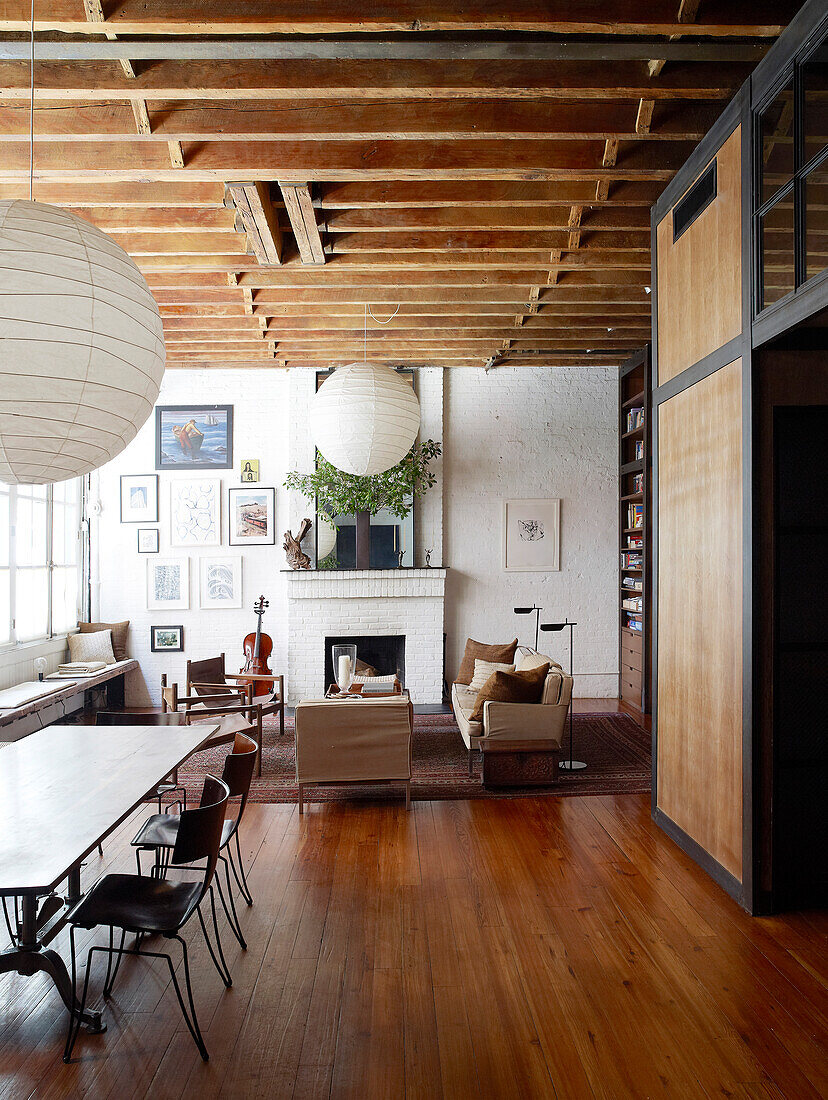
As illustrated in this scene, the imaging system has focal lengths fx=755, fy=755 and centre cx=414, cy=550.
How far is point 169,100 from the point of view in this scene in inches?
131

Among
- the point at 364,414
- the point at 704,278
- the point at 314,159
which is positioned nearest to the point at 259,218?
the point at 314,159

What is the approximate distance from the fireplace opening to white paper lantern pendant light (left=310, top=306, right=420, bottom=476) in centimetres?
310

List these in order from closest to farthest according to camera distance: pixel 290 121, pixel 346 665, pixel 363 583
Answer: pixel 290 121
pixel 346 665
pixel 363 583

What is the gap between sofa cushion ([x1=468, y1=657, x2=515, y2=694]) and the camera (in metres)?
6.18

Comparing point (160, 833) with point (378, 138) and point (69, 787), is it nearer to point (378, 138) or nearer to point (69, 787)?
point (69, 787)

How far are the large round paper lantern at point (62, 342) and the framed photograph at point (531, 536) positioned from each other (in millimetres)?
6258

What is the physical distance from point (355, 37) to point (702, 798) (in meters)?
3.73

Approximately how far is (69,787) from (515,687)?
3002 mm

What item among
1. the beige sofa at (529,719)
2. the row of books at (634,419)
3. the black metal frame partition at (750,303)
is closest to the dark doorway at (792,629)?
the black metal frame partition at (750,303)

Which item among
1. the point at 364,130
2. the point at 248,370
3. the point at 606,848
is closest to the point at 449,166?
the point at 364,130

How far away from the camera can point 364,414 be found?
4.99 m

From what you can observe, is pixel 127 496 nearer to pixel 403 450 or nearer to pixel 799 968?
pixel 403 450

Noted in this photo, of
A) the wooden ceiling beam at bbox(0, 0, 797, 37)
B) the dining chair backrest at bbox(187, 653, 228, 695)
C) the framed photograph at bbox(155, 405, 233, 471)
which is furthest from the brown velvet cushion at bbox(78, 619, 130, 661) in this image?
the wooden ceiling beam at bbox(0, 0, 797, 37)

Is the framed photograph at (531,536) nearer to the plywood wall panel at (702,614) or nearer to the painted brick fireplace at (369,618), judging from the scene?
the painted brick fireplace at (369,618)
